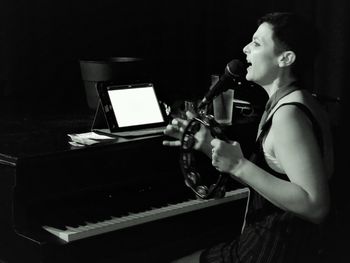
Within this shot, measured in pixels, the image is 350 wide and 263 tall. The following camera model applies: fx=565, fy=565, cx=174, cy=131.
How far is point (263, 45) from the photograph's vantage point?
5.33ft

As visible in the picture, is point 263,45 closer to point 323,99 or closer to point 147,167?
point 147,167

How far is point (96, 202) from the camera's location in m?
→ 1.94

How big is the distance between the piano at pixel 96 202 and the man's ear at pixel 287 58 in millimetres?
631

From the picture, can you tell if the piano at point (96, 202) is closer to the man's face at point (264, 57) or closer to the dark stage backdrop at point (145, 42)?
the dark stage backdrop at point (145, 42)

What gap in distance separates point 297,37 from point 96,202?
34.2 inches

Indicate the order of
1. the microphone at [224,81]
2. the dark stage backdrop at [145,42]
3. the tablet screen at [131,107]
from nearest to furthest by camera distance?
the microphone at [224,81], the tablet screen at [131,107], the dark stage backdrop at [145,42]

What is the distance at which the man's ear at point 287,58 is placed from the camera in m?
Answer: 1.59

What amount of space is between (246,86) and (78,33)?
0.84 metres

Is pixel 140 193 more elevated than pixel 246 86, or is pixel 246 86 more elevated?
pixel 246 86

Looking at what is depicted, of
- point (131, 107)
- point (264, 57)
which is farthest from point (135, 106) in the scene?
point (264, 57)

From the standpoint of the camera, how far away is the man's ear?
62.6 inches

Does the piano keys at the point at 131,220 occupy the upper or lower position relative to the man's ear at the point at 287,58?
lower

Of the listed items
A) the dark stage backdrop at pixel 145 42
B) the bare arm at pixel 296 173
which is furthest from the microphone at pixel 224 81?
the dark stage backdrop at pixel 145 42

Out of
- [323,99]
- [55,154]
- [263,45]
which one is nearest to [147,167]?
[55,154]
